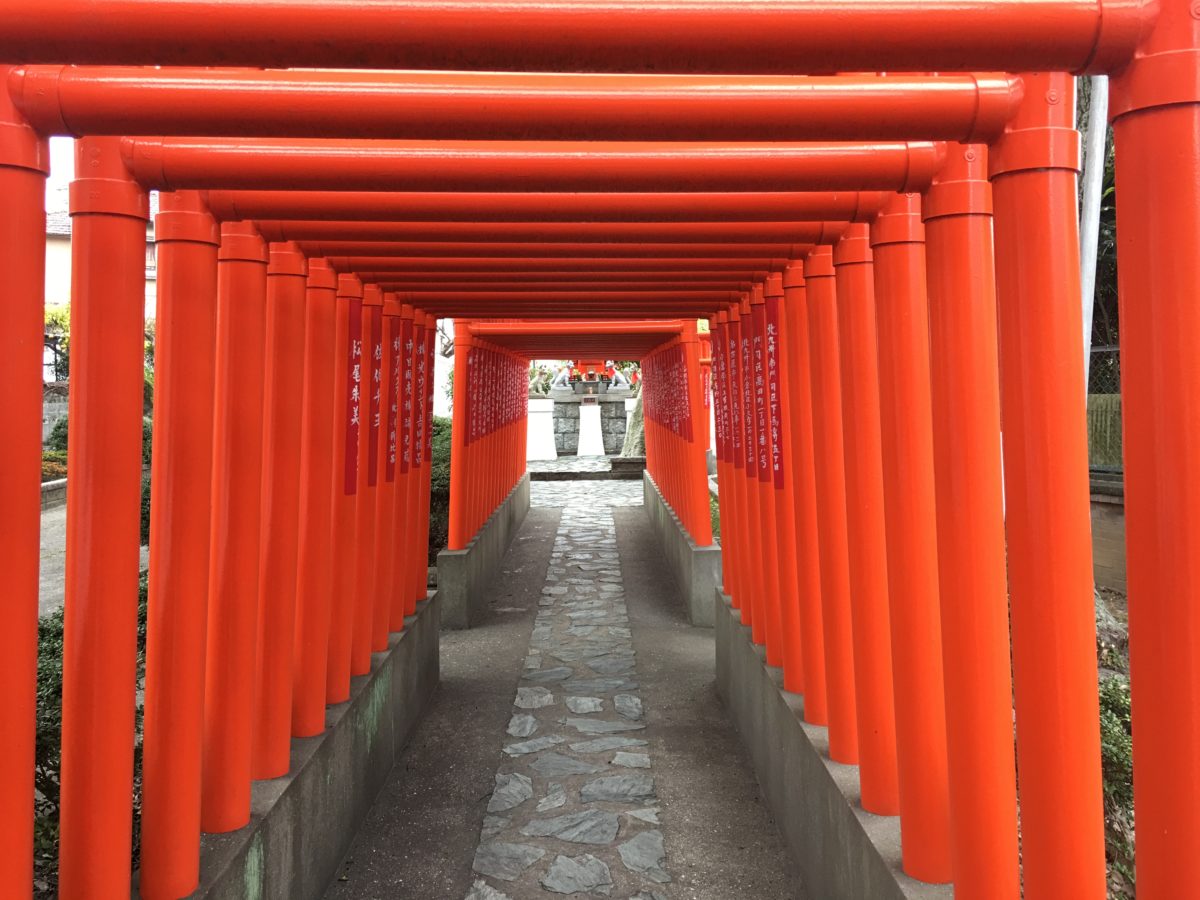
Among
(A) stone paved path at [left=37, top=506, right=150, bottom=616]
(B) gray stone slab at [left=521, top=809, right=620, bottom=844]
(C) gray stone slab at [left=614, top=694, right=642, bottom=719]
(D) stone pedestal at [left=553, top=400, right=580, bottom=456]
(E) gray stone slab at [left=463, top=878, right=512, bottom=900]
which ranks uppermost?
(D) stone pedestal at [left=553, top=400, right=580, bottom=456]

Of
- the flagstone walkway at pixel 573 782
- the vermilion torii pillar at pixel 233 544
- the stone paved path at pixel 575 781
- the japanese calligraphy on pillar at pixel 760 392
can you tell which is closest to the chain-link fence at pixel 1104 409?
the flagstone walkway at pixel 573 782

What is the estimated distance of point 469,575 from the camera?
9.56 meters

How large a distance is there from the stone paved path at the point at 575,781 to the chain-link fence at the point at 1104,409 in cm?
710

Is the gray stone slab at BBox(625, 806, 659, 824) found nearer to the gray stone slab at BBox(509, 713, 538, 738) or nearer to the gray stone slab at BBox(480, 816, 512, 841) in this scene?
the gray stone slab at BBox(480, 816, 512, 841)

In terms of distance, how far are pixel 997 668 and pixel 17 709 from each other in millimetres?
2584

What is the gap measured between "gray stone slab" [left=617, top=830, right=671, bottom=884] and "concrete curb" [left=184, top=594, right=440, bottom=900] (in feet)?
4.84

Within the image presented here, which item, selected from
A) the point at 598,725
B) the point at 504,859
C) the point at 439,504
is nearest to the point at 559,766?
the point at 598,725

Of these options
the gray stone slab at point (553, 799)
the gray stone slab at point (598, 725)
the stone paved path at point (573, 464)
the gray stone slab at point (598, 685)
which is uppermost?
the stone paved path at point (573, 464)

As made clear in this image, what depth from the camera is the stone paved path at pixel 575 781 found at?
4.32m

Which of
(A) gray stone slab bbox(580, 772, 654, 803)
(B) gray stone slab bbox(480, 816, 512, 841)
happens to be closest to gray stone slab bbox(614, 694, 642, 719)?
(A) gray stone slab bbox(580, 772, 654, 803)

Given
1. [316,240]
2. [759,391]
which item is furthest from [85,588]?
[759,391]

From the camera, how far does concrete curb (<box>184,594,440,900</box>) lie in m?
3.23

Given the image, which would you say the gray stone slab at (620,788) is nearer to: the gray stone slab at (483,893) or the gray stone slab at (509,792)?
the gray stone slab at (509,792)

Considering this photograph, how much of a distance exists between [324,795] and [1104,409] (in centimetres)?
1123
